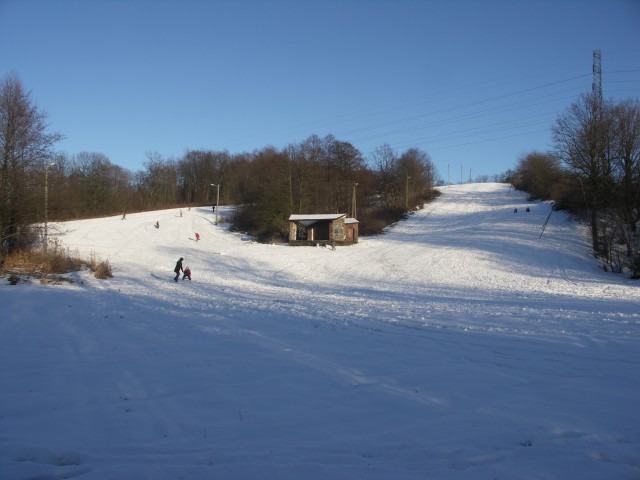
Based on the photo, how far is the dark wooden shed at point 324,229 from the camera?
4525 cm

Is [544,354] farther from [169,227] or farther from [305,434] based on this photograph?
[169,227]

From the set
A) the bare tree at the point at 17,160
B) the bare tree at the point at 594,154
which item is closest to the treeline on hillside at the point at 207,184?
the bare tree at the point at 17,160

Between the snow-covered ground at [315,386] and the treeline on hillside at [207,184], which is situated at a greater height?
the treeline on hillside at [207,184]

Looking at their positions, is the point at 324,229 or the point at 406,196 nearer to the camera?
the point at 324,229

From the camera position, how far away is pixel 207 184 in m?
101

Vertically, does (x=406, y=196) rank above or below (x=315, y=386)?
Result: above

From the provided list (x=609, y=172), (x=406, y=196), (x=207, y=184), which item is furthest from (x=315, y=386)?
(x=207, y=184)

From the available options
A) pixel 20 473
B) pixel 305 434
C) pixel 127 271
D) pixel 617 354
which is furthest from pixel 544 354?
pixel 127 271

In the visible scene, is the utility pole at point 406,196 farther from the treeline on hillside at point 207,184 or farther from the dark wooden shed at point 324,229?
the dark wooden shed at point 324,229

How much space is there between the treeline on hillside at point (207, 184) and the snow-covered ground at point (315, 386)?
9.82m

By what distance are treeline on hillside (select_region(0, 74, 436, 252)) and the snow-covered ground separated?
9.82 m

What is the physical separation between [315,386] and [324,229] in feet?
130

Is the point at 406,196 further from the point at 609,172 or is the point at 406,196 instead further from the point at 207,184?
the point at 207,184

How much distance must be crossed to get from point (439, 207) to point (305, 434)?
6903 centimetres
